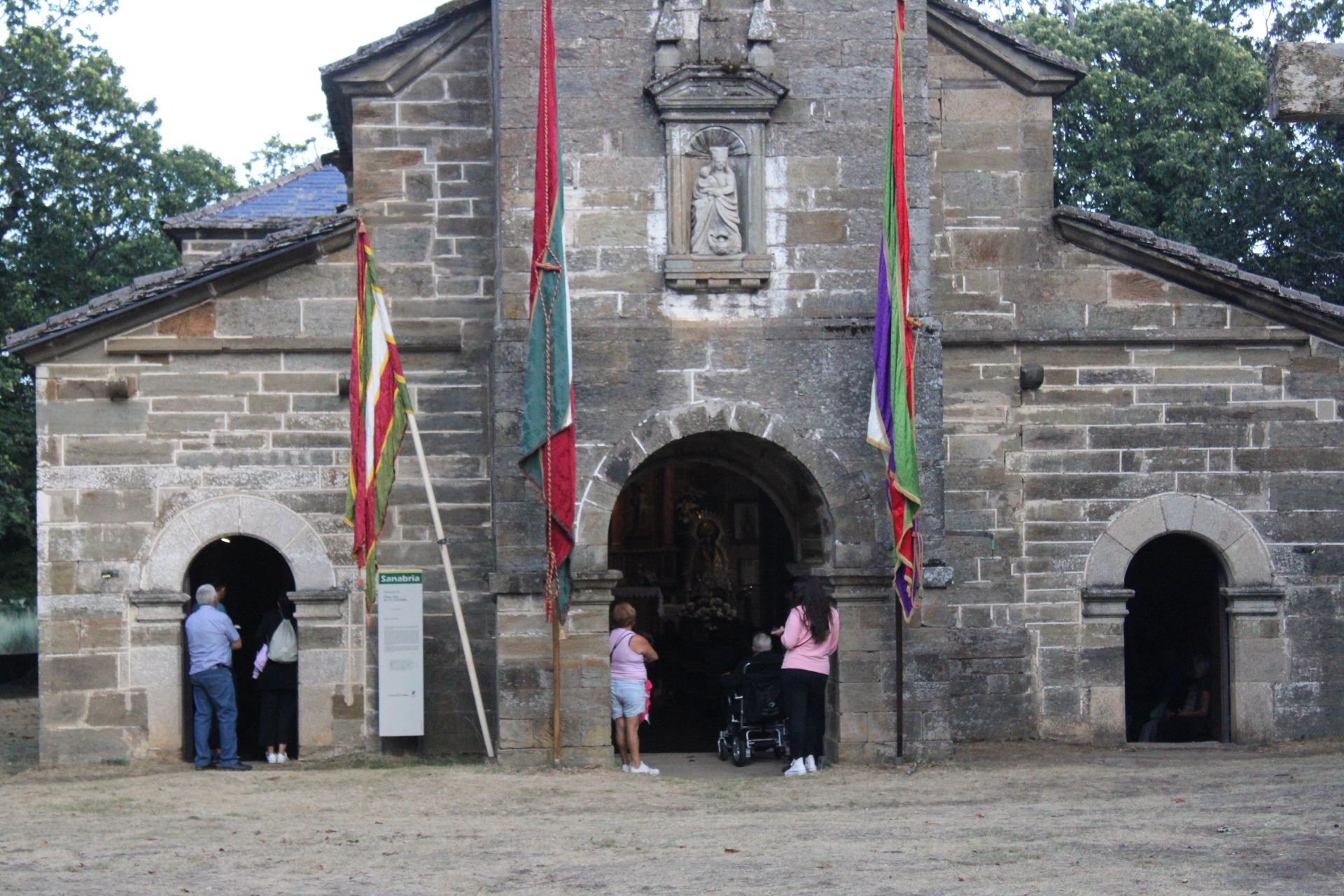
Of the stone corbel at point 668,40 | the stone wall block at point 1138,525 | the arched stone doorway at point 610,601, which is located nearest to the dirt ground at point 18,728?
the arched stone doorway at point 610,601

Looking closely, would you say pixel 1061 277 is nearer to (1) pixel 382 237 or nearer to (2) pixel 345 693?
(1) pixel 382 237

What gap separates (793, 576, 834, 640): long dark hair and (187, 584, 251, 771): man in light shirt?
14.3 ft

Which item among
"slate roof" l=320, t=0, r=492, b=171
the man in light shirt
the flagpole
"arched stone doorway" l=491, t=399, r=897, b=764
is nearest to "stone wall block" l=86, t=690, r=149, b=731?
the man in light shirt

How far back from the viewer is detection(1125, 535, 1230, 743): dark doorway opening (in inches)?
606

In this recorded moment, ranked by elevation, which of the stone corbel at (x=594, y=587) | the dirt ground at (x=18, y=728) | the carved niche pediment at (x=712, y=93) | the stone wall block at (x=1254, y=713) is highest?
the carved niche pediment at (x=712, y=93)

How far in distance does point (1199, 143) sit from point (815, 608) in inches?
580

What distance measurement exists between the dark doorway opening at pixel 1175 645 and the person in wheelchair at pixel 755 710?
3.44m

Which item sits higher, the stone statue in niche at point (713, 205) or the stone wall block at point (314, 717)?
the stone statue in niche at point (713, 205)

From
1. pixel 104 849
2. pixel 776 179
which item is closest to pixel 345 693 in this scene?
pixel 104 849

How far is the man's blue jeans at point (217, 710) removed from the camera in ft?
44.4

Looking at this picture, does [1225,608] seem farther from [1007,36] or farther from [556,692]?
[556,692]

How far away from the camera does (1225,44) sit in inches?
1049

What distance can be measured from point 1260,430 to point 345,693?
770 cm

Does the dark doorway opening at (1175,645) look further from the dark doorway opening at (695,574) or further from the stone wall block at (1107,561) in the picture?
the dark doorway opening at (695,574)
